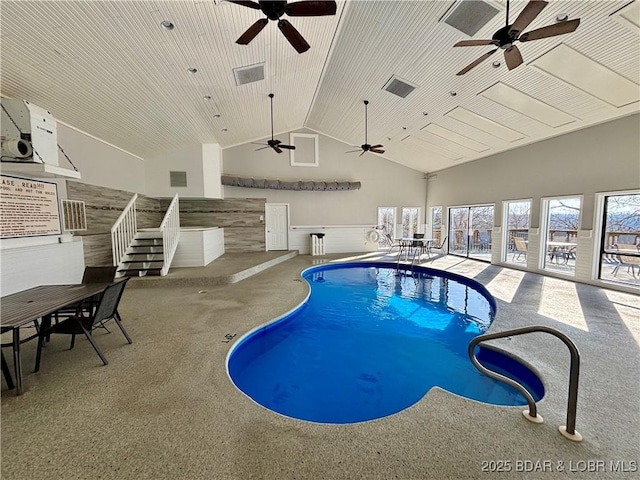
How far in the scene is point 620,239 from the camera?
541cm

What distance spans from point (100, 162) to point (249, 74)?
382cm

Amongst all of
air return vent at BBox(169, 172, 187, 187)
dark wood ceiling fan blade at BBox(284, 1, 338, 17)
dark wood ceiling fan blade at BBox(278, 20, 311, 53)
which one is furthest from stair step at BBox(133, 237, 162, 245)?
dark wood ceiling fan blade at BBox(284, 1, 338, 17)

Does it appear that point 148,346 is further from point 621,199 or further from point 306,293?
point 621,199

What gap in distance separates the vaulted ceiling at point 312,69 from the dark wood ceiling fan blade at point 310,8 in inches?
59.0

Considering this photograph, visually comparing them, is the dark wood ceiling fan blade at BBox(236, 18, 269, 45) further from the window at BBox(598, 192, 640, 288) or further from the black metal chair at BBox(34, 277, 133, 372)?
the window at BBox(598, 192, 640, 288)

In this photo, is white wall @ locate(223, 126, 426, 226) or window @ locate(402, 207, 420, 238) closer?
white wall @ locate(223, 126, 426, 226)

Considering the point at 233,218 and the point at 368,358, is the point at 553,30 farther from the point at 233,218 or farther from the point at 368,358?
the point at 233,218

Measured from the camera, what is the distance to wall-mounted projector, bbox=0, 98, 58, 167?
3.49 metres

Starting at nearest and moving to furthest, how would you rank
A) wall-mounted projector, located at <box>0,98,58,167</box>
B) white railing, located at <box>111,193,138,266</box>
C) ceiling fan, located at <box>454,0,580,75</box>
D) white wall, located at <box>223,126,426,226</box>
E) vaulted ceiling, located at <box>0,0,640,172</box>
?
1. ceiling fan, located at <box>454,0,580,75</box>
2. vaulted ceiling, located at <box>0,0,640,172</box>
3. wall-mounted projector, located at <box>0,98,58,167</box>
4. white railing, located at <box>111,193,138,266</box>
5. white wall, located at <box>223,126,426,226</box>

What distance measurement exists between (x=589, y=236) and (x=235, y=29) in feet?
26.7

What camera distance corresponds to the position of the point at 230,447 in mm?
1687

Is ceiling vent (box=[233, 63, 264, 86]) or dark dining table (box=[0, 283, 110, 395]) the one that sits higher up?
ceiling vent (box=[233, 63, 264, 86])

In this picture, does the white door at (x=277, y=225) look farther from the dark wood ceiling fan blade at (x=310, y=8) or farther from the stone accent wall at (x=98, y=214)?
the dark wood ceiling fan blade at (x=310, y=8)

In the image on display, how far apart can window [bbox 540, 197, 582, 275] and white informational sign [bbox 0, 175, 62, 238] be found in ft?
34.7
